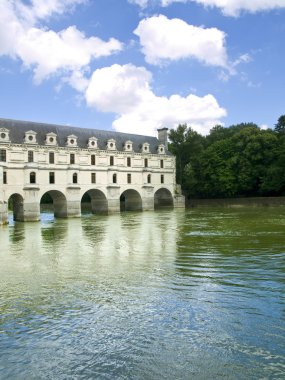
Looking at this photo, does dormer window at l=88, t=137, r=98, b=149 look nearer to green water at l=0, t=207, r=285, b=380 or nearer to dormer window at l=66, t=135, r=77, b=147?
dormer window at l=66, t=135, r=77, b=147

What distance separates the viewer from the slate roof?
45.8 meters

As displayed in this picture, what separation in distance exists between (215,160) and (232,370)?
58.2 m

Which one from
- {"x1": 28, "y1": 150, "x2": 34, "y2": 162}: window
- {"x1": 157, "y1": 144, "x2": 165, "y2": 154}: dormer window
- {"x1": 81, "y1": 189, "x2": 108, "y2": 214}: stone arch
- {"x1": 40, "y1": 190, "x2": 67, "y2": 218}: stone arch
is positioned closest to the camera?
{"x1": 28, "y1": 150, "x2": 34, "y2": 162}: window

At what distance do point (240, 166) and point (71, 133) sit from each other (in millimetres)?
26018

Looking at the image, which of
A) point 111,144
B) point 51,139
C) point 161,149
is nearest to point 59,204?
point 51,139

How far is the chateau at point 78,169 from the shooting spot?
4388 centimetres

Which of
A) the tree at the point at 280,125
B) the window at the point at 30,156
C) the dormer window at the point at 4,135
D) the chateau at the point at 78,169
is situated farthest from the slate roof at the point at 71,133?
the tree at the point at 280,125

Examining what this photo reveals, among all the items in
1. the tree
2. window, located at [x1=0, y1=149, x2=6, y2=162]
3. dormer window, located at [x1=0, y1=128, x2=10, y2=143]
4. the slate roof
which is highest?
the tree

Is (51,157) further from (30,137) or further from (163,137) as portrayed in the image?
(163,137)

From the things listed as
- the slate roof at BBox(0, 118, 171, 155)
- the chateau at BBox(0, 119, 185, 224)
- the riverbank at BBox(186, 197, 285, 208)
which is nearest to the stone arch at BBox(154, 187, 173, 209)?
the chateau at BBox(0, 119, 185, 224)

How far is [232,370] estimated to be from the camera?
217 inches

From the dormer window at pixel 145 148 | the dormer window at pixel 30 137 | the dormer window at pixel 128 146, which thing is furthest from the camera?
the dormer window at pixel 145 148

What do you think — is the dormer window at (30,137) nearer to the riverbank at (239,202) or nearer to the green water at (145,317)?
the riverbank at (239,202)

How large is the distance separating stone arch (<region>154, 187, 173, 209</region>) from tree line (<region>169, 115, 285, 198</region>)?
19.9ft
